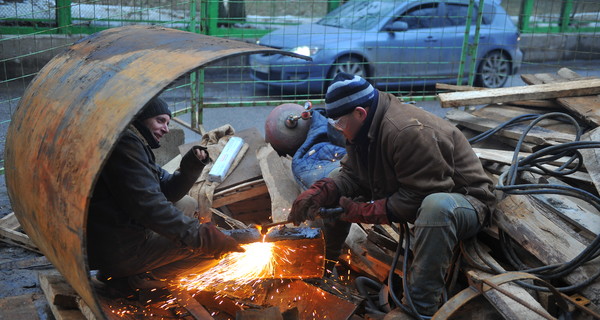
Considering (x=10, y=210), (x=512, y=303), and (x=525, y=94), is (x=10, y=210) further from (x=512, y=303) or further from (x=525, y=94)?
(x=525, y=94)

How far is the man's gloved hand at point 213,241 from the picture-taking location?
11.0 ft

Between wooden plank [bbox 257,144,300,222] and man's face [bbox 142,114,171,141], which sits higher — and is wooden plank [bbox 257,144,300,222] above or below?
below

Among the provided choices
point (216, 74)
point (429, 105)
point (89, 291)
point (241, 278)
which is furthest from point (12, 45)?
point (89, 291)

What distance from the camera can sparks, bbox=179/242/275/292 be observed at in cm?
385

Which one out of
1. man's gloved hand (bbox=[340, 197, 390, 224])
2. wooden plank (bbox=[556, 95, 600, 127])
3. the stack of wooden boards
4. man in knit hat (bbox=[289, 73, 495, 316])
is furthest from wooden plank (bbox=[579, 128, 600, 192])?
man's gloved hand (bbox=[340, 197, 390, 224])

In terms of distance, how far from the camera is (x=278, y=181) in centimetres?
501

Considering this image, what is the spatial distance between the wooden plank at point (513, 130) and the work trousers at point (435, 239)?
153cm

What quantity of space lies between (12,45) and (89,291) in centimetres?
707

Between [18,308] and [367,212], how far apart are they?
6.87 ft

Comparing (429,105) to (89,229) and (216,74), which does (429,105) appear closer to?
(216,74)

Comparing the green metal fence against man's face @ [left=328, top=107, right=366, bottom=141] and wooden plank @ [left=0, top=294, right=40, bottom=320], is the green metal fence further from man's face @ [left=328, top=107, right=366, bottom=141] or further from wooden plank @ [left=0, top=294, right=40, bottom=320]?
wooden plank @ [left=0, top=294, right=40, bottom=320]

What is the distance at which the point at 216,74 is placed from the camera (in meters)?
11.1

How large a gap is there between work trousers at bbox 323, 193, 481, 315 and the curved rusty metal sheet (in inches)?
48.2

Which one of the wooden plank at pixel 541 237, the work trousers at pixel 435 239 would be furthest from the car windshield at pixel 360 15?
the work trousers at pixel 435 239
